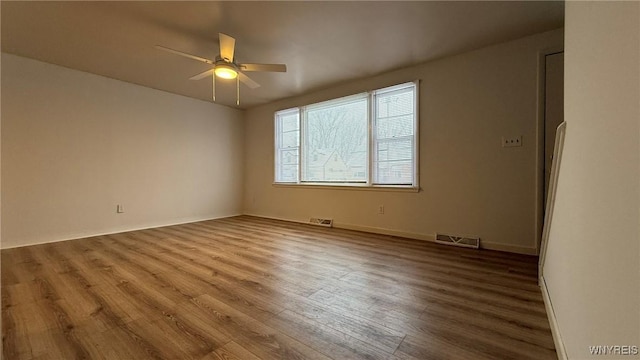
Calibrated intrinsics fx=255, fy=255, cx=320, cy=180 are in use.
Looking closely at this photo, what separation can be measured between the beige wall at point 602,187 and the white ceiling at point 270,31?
132 centimetres

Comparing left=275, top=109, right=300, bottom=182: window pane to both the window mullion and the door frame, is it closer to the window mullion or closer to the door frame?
the window mullion

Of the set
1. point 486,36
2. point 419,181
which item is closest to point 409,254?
point 419,181

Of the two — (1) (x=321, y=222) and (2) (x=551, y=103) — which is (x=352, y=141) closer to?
(1) (x=321, y=222)

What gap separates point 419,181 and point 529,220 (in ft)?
4.27

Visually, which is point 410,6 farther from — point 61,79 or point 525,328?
point 61,79

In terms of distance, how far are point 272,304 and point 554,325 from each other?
5.62 feet

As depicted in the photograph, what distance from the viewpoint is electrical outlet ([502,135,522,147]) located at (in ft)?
9.70

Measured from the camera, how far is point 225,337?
1445mm

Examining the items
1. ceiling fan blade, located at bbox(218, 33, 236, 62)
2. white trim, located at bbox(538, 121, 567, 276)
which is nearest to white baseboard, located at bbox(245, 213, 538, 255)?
white trim, located at bbox(538, 121, 567, 276)

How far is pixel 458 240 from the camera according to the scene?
3.35 meters


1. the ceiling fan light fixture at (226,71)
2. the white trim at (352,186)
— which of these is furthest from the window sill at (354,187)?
the ceiling fan light fixture at (226,71)

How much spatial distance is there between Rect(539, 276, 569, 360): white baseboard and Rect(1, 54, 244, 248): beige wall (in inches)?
212

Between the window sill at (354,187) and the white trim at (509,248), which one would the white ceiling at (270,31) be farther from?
the white trim at (509,248)

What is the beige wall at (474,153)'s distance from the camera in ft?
9.57
